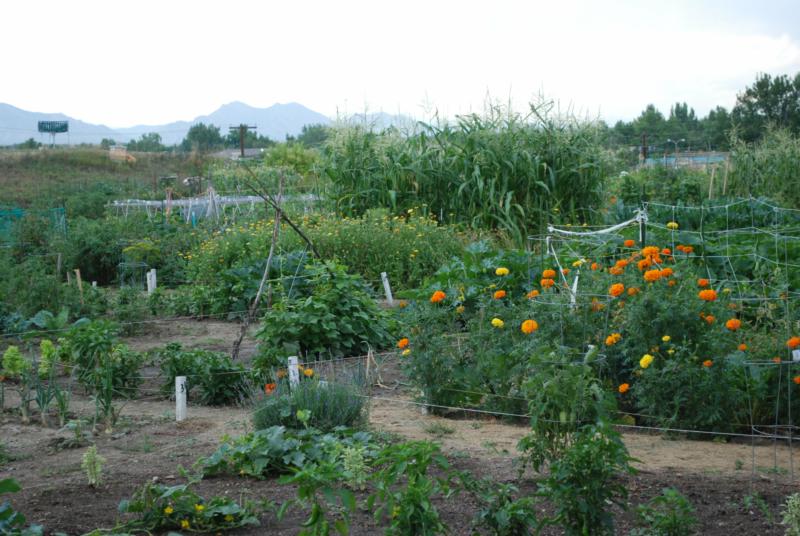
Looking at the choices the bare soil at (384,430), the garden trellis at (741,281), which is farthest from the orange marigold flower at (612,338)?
the bare soil at (384,430)

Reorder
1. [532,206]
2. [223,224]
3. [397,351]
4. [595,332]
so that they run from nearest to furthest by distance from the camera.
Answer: [595,332] < [397,351] < [532,206] < [223,224]

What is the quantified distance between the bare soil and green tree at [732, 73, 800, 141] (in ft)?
131

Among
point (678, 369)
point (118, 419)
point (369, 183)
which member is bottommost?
point (118, 419)

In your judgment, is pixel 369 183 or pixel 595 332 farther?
pixel 369 183

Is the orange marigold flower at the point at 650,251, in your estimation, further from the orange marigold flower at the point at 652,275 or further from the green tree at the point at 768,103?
the green tree at the point at 768,103

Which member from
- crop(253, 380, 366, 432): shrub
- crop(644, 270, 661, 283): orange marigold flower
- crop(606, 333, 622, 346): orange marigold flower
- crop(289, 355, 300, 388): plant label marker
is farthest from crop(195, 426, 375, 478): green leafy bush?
crop(644, 270, 661, 283): orange marigold flower

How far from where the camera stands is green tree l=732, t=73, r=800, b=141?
4044 cm

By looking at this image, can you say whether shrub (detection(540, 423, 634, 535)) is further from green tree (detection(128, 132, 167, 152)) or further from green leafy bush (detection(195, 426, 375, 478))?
green tree (detection(128, 132, 167, 152))

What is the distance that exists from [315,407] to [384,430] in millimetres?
575

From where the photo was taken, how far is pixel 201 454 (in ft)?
14.4

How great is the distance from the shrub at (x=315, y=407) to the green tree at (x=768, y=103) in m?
40.5

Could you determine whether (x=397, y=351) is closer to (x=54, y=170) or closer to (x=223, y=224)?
(x=223, y=224)

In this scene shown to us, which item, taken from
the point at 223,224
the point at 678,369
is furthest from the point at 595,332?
the point at 223,224

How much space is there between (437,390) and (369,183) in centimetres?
793
